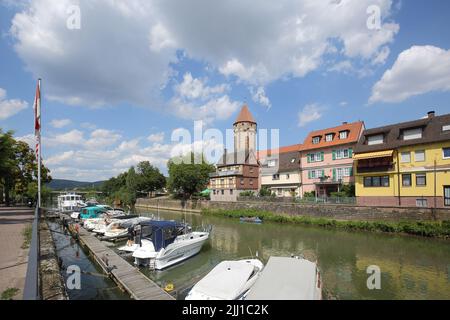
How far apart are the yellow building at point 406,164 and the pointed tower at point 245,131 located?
37437 millimetres

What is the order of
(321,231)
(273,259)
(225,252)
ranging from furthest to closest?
(321,231)
(225,252)
(273,259)

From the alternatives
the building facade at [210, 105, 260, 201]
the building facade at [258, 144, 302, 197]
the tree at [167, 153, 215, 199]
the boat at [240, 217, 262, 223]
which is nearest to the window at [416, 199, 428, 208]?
the building facade at [258, 144, 302, 197]

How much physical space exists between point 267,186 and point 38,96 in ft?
121

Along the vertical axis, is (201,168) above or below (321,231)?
above

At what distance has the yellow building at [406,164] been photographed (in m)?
25.2

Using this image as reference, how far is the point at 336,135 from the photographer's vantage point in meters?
38.1

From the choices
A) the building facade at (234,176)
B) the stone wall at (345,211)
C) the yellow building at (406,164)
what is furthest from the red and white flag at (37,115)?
the yellow building at (406,164)

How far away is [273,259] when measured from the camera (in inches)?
405

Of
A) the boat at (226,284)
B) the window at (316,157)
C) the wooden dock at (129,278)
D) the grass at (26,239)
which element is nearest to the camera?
the boat at (226,284)

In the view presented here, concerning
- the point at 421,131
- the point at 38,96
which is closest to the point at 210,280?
the point at 38,96

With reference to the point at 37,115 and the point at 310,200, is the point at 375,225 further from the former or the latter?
the point at 37,115

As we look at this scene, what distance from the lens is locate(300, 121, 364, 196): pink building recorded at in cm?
3544

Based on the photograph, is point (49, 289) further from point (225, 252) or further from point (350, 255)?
point (350, 255)

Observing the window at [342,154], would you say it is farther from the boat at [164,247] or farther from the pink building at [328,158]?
the boat at [164,247]
